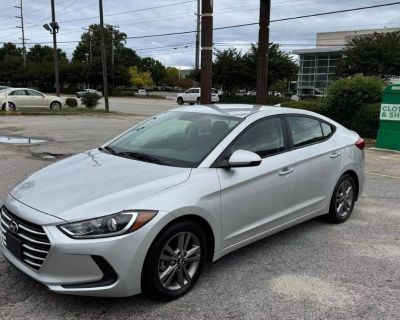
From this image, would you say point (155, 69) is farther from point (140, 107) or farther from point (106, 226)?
point (106, 226)

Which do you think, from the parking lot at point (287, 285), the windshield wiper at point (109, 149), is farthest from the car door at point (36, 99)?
the parking lot at point (287, 285)

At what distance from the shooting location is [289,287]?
3.84 meters

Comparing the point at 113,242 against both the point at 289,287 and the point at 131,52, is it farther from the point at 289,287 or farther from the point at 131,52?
the point at 131,52

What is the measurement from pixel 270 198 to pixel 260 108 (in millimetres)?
1132

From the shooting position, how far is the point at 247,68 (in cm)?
4450

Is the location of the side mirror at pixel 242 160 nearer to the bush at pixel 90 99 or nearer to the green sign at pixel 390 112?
the green sign at pixel 390 112

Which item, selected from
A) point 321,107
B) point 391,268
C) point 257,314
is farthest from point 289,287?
point 321,107

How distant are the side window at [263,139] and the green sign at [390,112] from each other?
25.1 ft

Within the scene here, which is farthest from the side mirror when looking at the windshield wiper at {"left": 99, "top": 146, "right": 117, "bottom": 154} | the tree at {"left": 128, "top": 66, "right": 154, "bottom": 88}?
the tree at {"left": 128, "top": 66, "right": 154, "bottom": 88}

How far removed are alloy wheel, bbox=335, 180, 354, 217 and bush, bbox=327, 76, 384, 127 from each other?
8917 millimetres

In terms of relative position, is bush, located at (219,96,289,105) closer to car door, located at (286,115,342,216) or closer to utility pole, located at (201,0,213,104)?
utility pole, located at (201,0,213,104)

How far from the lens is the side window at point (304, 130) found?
16.1ft

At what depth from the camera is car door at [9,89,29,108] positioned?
25562mm

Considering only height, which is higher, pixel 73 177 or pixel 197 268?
pixel 73 177
